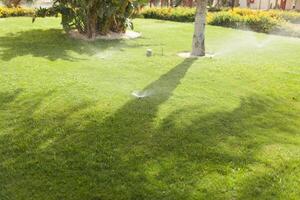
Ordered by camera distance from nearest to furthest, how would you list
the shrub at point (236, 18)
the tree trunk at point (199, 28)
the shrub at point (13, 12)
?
1. the tree trunk at point (199, 28)
2. the shrub at point (236, 18)
3. the shrub at point (13, 12)

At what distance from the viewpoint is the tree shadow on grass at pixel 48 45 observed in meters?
14.2

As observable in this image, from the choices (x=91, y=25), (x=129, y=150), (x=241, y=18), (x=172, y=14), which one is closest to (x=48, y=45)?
(x=91, y=25)

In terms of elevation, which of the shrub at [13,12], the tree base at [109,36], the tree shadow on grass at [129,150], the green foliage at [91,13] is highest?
the green foliage at [91,13]

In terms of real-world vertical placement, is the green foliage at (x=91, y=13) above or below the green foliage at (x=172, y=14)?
above

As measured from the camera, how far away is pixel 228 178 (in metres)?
6.98

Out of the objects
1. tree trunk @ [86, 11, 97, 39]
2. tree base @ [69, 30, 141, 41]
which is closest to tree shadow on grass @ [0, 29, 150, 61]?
tree base @ [69, 30, 141, 41]

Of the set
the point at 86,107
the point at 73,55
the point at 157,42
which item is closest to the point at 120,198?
the point at 86,107

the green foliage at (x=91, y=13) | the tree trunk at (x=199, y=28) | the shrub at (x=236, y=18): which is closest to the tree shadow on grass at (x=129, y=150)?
the tree trunk at (x=199, y=28)

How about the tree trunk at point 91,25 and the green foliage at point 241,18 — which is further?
the green foliage at point 241,18

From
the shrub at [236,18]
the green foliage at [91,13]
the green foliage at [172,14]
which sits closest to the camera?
the green foliage at [91,13]

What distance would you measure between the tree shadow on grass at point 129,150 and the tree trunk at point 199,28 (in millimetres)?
5551

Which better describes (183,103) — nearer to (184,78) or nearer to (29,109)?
(184,78)

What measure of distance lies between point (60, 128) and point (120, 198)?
94.6 inches

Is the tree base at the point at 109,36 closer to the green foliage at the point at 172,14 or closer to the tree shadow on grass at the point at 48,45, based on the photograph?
the tree shadow on grass at the point at 48,45
